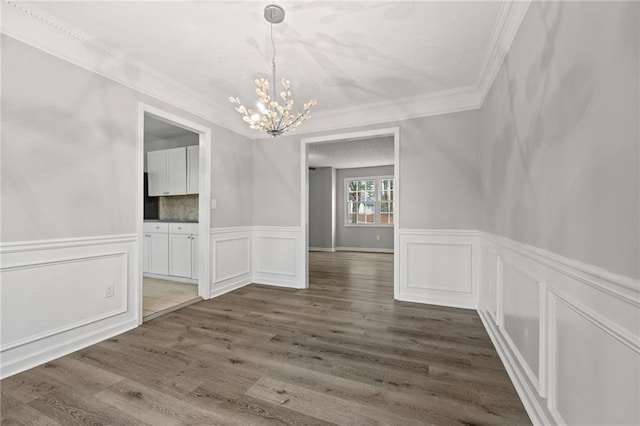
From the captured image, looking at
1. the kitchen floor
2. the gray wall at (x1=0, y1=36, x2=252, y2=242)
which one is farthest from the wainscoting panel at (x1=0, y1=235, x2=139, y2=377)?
the kitchen floor

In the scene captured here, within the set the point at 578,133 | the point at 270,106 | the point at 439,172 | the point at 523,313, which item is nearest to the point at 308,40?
the point at 270,106

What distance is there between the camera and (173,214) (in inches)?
212

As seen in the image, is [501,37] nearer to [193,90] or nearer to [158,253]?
[193,90]

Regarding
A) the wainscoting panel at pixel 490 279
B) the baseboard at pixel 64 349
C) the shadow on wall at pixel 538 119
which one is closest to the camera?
the shadow on wall at pixel 538 119

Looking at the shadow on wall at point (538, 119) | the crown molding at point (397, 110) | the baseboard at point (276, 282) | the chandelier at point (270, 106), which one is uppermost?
the crown molding at point (397, 110)

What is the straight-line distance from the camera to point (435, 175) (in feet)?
11.4

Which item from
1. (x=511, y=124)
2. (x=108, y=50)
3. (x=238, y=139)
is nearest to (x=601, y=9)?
(x=511, y=124)

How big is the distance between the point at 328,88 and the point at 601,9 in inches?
100

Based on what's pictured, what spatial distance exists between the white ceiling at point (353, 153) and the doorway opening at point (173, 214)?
2.12 m

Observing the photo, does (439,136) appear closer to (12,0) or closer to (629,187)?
(629,187)

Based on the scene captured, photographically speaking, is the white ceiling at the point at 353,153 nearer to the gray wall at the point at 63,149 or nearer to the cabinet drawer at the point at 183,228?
the cabinet drawer at the point at 183,228

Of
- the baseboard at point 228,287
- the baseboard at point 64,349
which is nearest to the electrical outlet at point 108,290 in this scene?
the baseboard at point 64,349

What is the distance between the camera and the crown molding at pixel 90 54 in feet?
6.53

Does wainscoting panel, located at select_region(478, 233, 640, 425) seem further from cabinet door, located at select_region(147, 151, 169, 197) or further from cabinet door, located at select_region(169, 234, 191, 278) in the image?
cabinet door, located at select_region(147, 151, 169, 197)
